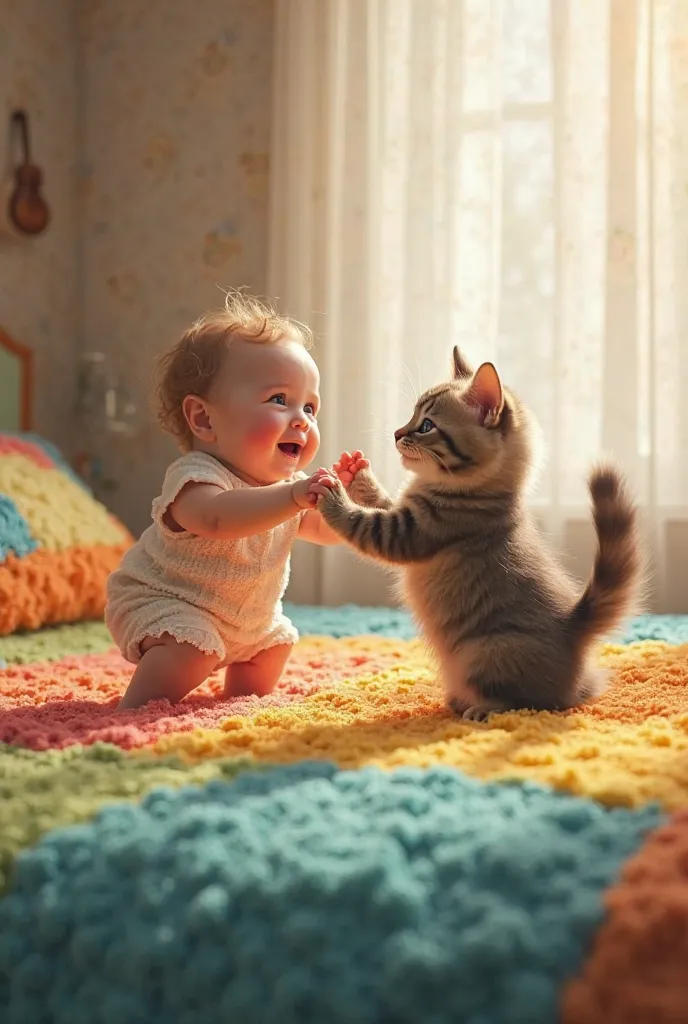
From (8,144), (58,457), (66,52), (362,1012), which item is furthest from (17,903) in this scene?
(66,52)

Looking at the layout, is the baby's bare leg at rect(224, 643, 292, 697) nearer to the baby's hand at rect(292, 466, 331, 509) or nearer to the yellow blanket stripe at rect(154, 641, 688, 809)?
the yellow blanket stripe at rect(154, 641, 688, 809)

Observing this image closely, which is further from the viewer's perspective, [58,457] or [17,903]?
[58,457]

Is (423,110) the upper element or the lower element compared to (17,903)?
upper

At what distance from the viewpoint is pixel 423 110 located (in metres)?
3.03

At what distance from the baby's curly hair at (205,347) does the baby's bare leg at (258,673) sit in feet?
1.39

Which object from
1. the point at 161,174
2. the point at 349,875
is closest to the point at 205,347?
the point at 349,875

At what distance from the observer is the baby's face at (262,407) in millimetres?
1652

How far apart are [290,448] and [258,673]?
387mm

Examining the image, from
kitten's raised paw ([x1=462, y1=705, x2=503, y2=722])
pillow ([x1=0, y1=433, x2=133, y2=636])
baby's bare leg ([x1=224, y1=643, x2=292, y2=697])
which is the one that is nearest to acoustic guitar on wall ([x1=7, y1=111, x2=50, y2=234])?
pillow ([x1=0, y1=433, x2=133, y2=636])

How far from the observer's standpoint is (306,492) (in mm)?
1463

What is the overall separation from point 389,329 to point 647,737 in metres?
2.12

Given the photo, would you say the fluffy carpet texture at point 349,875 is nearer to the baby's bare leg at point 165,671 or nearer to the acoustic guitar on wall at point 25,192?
the baby's bare leg at point 165,671

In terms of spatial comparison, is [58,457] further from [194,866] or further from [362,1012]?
[362,1012]

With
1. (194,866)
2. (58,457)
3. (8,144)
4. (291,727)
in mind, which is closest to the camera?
(194,866)
